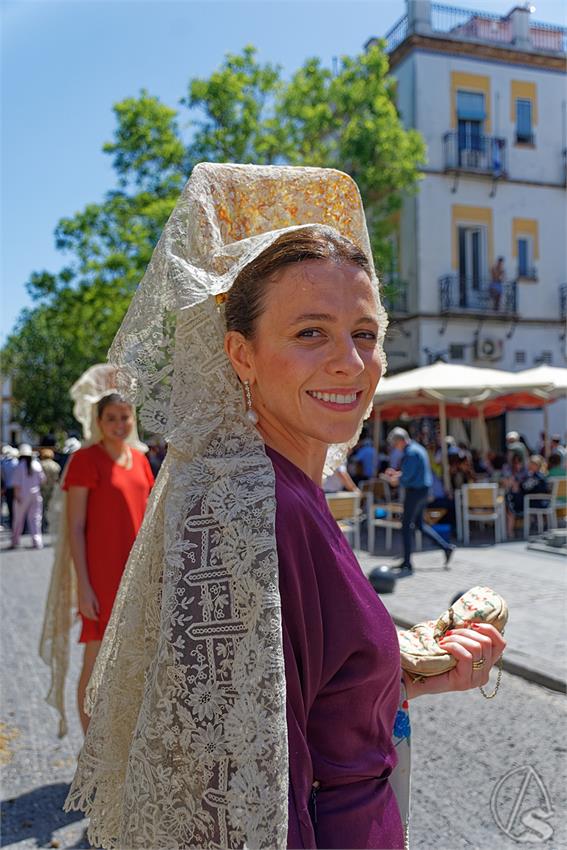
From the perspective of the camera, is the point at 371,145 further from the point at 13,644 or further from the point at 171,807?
the point at 171,807

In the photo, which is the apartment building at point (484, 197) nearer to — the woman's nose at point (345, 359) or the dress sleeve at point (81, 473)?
the dress sleeve at point (81, 473)

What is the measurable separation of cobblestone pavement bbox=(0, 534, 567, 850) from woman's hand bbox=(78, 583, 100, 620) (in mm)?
931

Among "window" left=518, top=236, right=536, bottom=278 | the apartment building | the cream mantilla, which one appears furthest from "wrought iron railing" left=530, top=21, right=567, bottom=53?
the cream mantilla

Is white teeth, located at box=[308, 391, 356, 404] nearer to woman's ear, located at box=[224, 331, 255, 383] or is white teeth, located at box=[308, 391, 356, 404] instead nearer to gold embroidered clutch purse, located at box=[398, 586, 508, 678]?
woman's ear, located at box=[224, 331, 255, 383]

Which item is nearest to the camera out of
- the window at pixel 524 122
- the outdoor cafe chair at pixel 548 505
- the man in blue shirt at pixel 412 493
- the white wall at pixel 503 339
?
the man in blue shirt at pixel 412 493

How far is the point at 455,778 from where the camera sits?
162 inches

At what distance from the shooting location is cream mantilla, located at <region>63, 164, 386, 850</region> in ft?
4.08

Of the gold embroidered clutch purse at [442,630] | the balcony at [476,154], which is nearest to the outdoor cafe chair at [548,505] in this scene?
the gold embroidered clutch purse at [442,630]

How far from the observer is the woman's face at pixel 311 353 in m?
1.49

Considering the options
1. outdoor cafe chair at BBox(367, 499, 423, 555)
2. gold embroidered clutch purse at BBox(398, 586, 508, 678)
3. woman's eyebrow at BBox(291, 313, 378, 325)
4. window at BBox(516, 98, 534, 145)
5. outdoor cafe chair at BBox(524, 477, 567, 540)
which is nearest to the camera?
woman's eyebrow at BBox(291, 313, 378, 325)

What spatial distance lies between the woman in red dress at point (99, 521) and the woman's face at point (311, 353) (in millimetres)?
2679

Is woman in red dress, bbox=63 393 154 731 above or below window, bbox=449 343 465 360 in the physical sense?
below

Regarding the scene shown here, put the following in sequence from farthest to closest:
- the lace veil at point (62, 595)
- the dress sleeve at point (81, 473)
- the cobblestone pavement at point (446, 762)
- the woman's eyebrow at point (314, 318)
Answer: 1. the lace veil at point (62, 595)
2. the dress sleeve at point (81, 473)
3. the cobblestone pavement at point (446, 762)
4. the woman's eyebrow at point (314, 318)

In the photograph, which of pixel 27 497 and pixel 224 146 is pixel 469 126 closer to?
pixel 224 146
